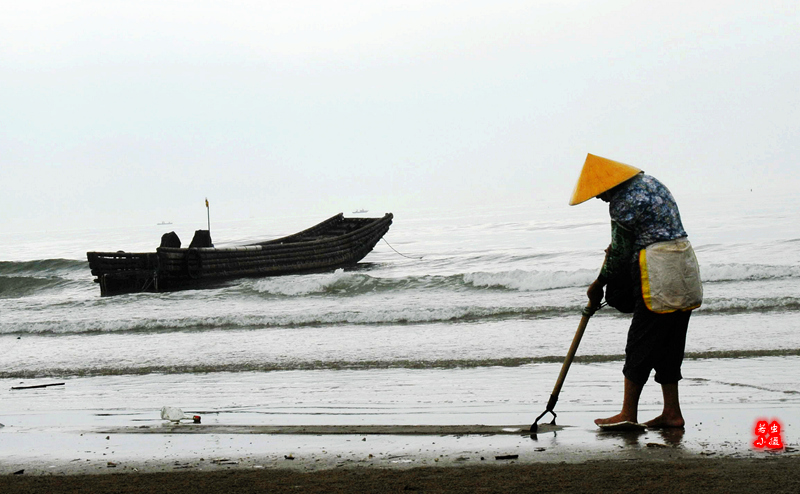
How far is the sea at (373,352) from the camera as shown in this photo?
5617mm

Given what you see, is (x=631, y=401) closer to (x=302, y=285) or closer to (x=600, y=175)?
(x=600, y=175)

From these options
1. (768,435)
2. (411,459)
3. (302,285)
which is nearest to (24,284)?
(302,285)

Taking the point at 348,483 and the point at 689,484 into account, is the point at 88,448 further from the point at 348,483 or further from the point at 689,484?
the point at 689,484

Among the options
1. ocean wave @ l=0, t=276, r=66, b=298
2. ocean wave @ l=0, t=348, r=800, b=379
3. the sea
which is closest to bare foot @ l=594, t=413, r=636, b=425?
→ the sea

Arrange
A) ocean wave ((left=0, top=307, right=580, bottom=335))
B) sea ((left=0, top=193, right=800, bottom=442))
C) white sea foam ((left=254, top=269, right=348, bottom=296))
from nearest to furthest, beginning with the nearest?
1. sea ((left=0, top=193, right=800, bottom=442))
2. ocean wave ((left=0, top=307, right=580, bottom=335))
3. white sea foam ((left=254, top=269, right=348, bottom=296))

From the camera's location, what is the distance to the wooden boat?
19.8m

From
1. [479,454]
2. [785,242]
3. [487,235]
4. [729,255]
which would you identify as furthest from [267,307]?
[487,235]

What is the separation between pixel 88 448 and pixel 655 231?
11.2 ft

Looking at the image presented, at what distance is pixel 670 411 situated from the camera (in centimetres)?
431

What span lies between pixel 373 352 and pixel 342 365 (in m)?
0.98

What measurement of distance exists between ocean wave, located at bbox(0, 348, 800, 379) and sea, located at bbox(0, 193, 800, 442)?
0.03 metres

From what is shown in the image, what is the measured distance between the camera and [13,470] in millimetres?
4004

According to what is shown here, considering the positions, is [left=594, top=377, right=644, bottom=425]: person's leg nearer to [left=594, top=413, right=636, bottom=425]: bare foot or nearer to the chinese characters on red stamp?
[left=594, top=413, right=636, bottom=425]: bare foot

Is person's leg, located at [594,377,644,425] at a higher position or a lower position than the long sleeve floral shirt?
lower
